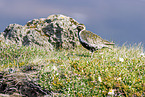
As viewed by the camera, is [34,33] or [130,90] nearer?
[130,90]

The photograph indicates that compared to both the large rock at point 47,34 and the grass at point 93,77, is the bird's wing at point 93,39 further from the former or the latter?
the grass at point 93,77

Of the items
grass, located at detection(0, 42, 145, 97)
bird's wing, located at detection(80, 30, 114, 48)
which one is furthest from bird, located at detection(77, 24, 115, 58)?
grass, located at detection(0, 42, 145, 97)

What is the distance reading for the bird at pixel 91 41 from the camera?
30.3ft

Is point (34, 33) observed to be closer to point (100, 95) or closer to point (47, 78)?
point (47, 78)

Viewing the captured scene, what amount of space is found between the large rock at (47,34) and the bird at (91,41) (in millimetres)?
383

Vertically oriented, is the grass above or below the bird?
below

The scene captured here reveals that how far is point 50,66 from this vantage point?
18.6ft

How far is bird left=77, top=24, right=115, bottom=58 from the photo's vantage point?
30.3 feet

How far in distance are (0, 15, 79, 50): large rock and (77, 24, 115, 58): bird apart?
0.38m

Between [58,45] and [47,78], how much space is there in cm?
469

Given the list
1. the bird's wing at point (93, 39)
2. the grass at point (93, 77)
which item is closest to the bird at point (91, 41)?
the bird's wing at point (93, 39)

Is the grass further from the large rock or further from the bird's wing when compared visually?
the large rock

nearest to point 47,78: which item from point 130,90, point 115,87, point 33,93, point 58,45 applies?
point 33,93

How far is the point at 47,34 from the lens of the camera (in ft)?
32.5
